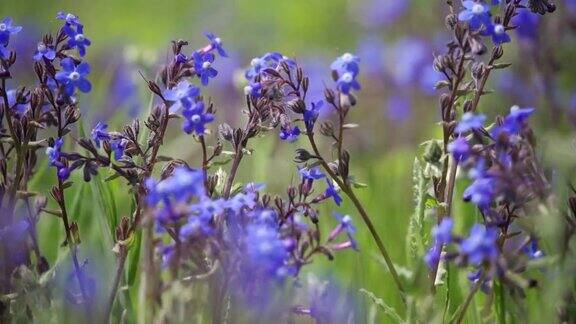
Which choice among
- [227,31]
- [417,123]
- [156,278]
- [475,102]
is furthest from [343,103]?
[227,31]

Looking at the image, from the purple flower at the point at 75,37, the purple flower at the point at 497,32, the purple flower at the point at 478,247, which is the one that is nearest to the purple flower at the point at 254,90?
the purple flower at the point at 75,37

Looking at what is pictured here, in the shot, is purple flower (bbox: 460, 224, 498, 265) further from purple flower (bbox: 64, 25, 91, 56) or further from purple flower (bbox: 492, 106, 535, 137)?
purple flower (bbox: 64, 25, 91, 56)

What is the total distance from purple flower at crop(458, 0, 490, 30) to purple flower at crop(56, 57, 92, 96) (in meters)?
0.94

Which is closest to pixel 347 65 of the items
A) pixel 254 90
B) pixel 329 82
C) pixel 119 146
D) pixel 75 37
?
pixel 254 90

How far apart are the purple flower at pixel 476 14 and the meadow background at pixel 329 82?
346 mm

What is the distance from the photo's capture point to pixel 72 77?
241 centimetres

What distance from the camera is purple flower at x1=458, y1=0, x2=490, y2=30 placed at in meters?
2.24

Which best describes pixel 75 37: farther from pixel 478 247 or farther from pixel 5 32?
pixel 478 247

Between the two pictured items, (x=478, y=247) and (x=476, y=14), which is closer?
(x=478, y=247)

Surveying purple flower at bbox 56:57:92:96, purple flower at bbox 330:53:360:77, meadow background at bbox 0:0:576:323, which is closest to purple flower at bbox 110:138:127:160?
purple flower at bbox 56:57:92:96

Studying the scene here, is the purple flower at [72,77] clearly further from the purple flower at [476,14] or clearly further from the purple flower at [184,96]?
the purple flower at [476,14]

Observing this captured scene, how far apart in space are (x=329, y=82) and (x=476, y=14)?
4517 mm

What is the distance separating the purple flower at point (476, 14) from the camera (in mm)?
2240

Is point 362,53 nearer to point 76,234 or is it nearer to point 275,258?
point 76,234
